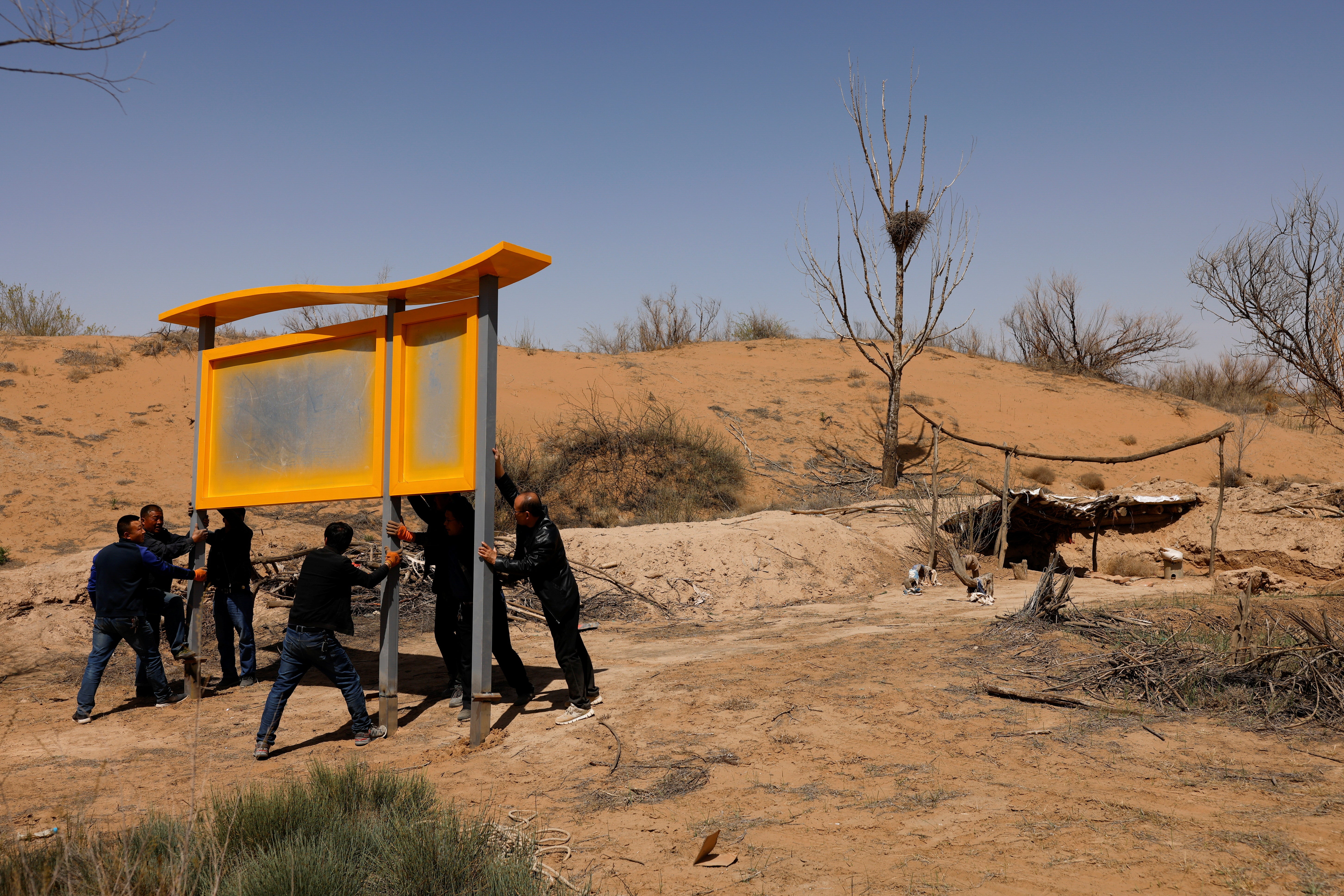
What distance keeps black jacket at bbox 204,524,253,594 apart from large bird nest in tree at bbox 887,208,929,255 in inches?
735

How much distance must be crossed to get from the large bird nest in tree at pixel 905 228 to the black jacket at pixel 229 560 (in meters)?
18.7

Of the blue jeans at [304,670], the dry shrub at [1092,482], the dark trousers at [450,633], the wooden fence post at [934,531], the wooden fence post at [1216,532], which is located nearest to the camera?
the blue jeans at [304,670]

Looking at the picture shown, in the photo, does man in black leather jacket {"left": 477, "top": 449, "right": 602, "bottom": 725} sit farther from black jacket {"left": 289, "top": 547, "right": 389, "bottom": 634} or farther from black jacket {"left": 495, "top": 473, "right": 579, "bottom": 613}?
black jacket {"left": 289, "top": 547, "right": 389, "bottom": 634}

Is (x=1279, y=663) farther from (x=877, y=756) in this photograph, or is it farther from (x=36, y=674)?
(x=36, y=674)

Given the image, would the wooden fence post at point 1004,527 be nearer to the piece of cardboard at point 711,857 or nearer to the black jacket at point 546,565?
the black jacket at point 546,565

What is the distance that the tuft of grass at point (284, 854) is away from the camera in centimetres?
310

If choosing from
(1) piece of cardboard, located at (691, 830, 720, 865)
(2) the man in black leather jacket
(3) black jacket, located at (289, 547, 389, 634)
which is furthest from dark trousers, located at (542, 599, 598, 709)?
(1) piece of cardboard, located at (691, 830, 720, 865)

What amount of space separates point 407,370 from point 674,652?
163 inches

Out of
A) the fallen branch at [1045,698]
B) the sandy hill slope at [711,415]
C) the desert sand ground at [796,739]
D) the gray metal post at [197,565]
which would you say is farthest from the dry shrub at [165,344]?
the fallen branch at [1045,698]

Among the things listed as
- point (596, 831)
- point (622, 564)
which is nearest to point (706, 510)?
point (622, 564)

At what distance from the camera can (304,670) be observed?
236 inches

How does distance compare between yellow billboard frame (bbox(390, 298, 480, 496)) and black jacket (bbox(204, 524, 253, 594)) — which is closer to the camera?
yellow billboard frame (bbox(390, 298, 480, 496))

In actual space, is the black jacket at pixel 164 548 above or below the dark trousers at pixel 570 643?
above

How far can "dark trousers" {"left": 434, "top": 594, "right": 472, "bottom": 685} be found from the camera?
7.07m
